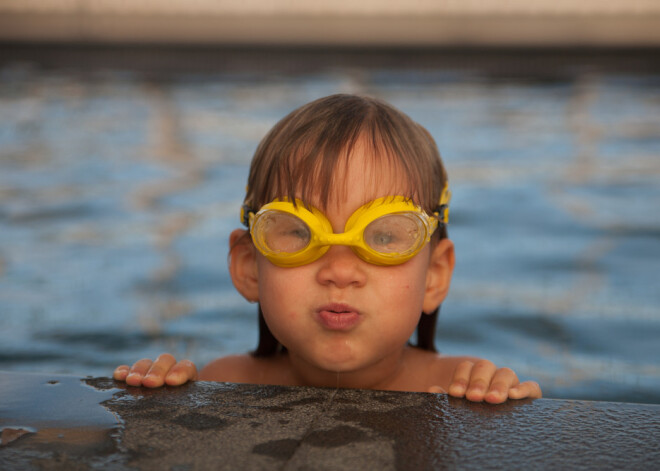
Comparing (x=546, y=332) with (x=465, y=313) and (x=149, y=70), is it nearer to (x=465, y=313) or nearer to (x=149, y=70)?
(x=465, y=313)

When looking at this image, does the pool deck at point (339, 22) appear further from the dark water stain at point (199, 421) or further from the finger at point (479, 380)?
the dark water stain at point (199, 421)

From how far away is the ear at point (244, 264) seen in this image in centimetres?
289

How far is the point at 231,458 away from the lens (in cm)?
166

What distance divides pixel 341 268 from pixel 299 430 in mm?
713

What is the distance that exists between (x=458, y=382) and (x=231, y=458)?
2.67 ft

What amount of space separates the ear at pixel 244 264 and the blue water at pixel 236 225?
7.15 ft

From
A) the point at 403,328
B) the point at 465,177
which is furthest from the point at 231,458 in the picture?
the point at 465,177

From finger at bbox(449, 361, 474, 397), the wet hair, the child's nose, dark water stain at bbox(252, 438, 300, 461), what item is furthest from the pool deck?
dark water stain at bbox(252, 438, 300, 461)

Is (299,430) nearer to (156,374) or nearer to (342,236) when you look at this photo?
(156,374)

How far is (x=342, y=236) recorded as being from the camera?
2393 millimetres

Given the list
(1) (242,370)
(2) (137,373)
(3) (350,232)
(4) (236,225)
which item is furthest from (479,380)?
(4) (236,225)

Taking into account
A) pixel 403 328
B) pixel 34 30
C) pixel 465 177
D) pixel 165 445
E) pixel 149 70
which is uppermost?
pixel 34 30

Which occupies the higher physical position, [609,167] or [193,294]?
[609,167]

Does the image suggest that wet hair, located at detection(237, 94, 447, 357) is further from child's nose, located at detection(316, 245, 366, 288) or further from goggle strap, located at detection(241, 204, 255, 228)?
child's nose, located at detection(316, 245, 366, 288)
